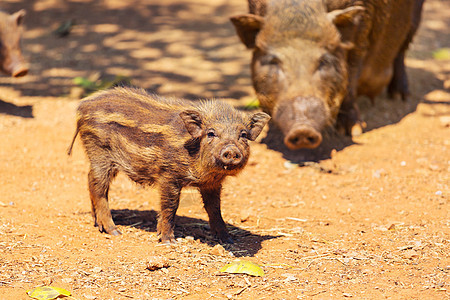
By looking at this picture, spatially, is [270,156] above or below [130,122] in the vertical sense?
below

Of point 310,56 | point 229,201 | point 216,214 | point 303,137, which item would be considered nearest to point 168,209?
point 216,214

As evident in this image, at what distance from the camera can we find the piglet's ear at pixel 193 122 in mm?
4238

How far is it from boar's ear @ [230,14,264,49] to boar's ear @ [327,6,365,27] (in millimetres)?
844

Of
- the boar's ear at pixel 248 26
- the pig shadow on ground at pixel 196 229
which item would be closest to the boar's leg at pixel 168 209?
the pig shadow on ground at pixel 196 229

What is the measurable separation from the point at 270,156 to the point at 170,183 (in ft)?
9.09

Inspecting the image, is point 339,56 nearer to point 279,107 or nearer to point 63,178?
point 279,107

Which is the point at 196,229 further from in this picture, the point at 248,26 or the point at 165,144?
the point at 248,26

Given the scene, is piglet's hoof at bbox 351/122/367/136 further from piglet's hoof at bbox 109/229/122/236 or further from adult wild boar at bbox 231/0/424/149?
piglet's hoof at bbox 109/229/122/236

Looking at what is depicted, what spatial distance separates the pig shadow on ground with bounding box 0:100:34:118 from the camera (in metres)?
7.74

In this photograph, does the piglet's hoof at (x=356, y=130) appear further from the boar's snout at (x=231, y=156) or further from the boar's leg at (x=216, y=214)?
the boar's snout at (x=231, y=156)

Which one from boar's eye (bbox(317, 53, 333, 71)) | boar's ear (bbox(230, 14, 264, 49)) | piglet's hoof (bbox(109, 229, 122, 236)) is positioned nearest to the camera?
piglet's hoof (bbox(109, 229, 122, 236))

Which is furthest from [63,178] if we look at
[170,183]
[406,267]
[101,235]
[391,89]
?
[391,89]

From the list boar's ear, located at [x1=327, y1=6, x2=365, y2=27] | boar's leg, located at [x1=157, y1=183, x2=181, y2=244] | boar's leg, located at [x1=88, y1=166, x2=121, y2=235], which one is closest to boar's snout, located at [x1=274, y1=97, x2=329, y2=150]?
boar's ear, located at [x1=327, y1=6, x2=365, y2=27]

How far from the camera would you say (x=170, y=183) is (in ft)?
14.7
